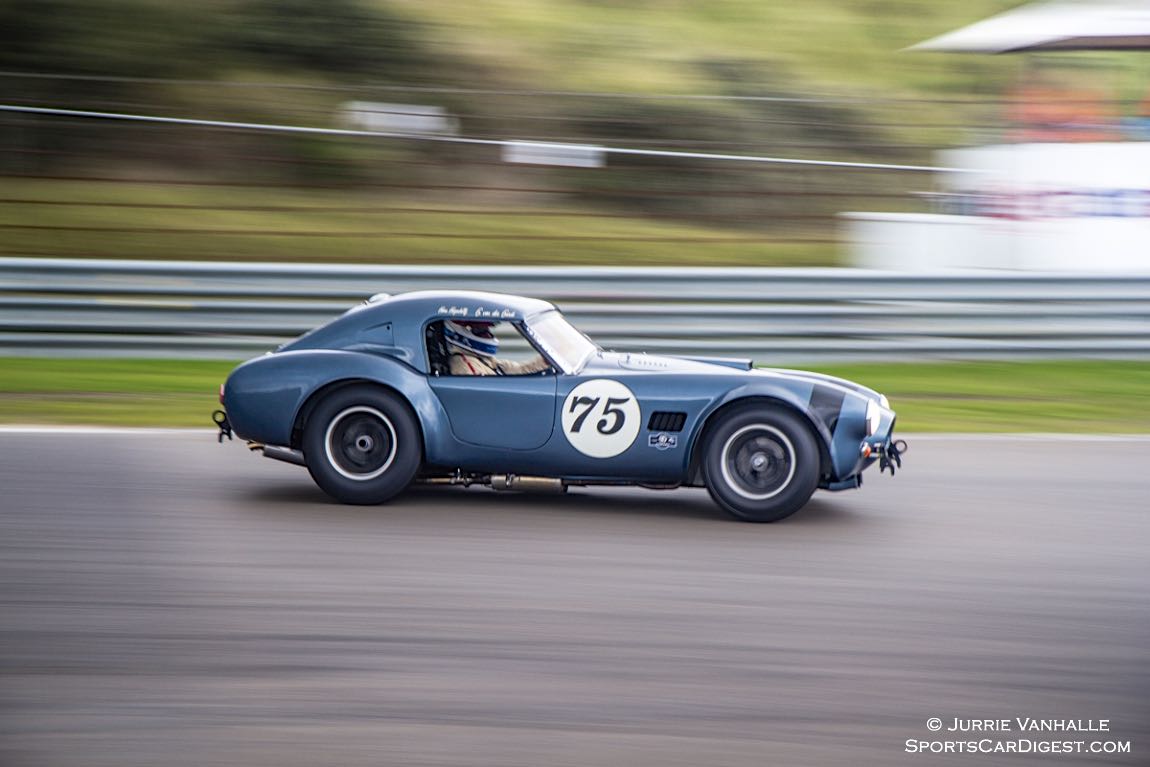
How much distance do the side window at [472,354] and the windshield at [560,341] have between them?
56mm

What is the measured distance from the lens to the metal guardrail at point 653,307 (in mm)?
10766

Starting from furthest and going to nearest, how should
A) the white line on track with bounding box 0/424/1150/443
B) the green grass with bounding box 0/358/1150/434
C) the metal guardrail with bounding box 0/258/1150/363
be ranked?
the metal guardrail with bounding box 0/258/1150/363 < the green grass with bounding box 0/358/1150/434 < the white line on track with bounding box 0/424/1150/443

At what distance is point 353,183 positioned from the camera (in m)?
16.5

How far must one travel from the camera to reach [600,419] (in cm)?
660

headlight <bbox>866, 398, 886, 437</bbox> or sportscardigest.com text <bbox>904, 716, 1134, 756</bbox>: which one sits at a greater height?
headlight <bbox>866, 398, 886, 437</bbox>

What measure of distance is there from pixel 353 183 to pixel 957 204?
698 centimetres

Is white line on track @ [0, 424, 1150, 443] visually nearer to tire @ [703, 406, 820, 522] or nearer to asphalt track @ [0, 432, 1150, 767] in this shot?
asphalt track @ [0, 432, 1150, 767]

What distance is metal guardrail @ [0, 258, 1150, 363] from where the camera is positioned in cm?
1077

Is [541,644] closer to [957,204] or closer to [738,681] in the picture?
[738,681]

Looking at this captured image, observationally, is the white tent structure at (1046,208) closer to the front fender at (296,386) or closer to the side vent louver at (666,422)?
the side vent louver at (666,422)

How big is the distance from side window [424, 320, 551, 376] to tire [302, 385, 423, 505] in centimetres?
32

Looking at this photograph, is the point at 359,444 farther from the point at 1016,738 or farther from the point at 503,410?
the point at 1016,738

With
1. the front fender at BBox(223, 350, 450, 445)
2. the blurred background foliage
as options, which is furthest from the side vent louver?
the blurred background foliage

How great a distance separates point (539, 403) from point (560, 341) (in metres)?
0.45
